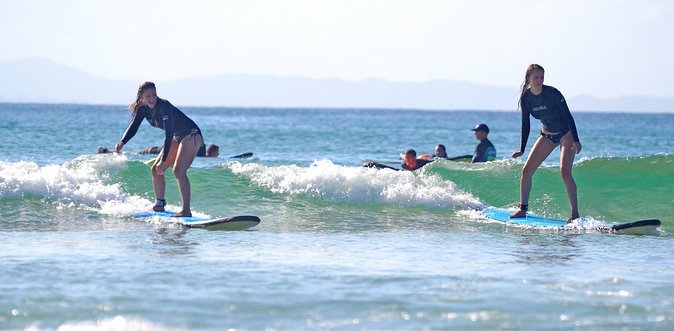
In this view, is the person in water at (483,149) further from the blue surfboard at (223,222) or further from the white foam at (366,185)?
the blue surfboard at (223,222)

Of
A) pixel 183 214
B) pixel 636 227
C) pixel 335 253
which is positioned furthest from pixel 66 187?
pixel 636 227

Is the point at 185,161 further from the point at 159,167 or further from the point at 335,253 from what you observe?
the point at 335,253

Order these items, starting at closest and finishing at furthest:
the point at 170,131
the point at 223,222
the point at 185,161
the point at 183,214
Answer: the point at 223,222
the point at 170,131
the point at 185,161
the point at 183,214

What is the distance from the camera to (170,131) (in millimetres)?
12172

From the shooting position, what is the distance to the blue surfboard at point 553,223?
11750mm

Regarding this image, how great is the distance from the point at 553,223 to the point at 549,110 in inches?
59.0

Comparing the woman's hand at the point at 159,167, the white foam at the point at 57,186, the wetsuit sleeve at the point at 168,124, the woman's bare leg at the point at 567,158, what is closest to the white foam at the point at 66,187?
the white foam at the point at 57,186

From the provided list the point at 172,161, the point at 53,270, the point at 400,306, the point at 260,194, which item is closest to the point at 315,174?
the point at 260,194

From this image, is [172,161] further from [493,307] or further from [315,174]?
[493,307]

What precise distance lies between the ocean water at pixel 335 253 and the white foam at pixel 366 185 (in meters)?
0.03

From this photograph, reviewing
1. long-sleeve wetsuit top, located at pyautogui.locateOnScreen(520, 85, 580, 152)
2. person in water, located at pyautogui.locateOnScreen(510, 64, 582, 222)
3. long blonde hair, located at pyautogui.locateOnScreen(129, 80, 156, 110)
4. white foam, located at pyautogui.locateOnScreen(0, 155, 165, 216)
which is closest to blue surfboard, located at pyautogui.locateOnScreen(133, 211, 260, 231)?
long blonde hair, located at pyautogui.locateOnScreen(129, 80, 156, 110)

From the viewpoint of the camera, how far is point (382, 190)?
1627cm

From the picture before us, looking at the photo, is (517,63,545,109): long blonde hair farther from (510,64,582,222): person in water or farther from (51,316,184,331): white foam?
(51,316,184,331): white foam

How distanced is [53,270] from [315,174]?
8.60 m
